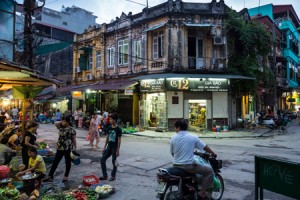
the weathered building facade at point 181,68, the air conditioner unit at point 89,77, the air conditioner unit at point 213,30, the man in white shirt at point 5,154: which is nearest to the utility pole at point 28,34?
the man in white shirt at point 5,154

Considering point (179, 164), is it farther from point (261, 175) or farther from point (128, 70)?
point (128, 70)

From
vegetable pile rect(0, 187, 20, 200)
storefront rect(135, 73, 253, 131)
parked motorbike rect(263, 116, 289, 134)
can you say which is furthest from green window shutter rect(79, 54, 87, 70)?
vegetable pile rect(0, 187, 20, 200)

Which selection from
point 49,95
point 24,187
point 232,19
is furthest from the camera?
point 49,95

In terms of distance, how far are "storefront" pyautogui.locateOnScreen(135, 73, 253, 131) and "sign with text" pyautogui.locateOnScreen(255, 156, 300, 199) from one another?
13762 mm

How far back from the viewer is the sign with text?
10.9ft

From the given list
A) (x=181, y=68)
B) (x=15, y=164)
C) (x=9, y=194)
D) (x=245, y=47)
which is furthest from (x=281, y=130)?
(x=9, y=194)

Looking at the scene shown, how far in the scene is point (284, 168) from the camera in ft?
11.3

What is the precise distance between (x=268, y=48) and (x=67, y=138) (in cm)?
1872

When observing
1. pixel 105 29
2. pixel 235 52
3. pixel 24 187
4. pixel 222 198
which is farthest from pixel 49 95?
pixel 222 198

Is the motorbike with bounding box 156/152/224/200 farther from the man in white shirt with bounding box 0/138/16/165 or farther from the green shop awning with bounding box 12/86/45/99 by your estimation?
the green shop awning with bounding box 12/86/45/99

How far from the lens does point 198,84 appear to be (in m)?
18.0

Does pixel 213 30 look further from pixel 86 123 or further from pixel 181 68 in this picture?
pixel 86 123

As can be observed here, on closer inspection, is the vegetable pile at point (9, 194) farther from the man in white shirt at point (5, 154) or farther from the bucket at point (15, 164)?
the bucket at point (15, 164)

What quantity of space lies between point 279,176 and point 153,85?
15.5 metres
